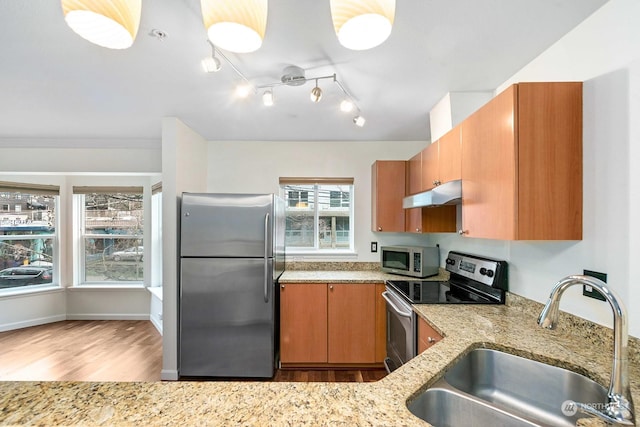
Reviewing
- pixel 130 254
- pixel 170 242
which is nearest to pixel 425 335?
pixel 170 242

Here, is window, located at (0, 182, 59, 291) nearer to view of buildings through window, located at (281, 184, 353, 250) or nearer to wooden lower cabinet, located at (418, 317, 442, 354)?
view of buildings through window, located at (281, 184, 353, 250)

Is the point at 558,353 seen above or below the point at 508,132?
below

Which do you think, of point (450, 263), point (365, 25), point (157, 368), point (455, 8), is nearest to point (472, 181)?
point (455, 8)

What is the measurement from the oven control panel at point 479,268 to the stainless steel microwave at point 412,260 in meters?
0.25

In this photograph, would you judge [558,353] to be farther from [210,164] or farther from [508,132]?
[210,164]

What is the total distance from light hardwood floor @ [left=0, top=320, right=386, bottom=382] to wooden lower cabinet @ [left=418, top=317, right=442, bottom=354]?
1.05m

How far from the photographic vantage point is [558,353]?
3.90 ft

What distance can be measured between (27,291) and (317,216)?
409 centimetres

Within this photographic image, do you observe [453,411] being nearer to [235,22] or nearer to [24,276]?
[235,22]

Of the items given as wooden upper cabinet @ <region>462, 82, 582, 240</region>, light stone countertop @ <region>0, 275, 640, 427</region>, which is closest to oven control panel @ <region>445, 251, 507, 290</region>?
wooden upper cabinet @ <region>462, 82, 582, 240</region>

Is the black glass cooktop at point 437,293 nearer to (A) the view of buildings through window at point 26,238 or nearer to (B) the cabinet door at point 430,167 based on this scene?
(B) the cabinet door at point 430,167

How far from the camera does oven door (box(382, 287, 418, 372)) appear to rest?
1935mm

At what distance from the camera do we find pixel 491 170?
1.50m

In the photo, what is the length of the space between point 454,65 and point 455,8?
526mm
